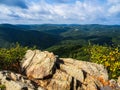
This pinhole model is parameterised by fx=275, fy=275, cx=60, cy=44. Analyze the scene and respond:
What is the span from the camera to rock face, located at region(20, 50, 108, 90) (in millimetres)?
45375

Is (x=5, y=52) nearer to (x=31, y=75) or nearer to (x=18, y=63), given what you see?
(x=18, y=63)

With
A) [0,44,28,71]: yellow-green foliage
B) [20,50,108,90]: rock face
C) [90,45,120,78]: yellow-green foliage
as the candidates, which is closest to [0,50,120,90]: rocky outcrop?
[20,50,108,90]: rock face

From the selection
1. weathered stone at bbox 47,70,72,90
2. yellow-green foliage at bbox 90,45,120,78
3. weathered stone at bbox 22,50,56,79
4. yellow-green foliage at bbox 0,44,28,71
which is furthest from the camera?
yellow-green foliage at bbox 90,45,120,78

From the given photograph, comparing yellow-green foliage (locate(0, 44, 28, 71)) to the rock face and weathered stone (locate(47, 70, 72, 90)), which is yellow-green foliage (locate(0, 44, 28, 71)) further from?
weathered stone (locate(47, 70, 72, 90))

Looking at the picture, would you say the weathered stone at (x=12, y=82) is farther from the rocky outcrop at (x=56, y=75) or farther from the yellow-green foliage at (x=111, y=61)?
the yellow-green foliage at (x=111, y=61)

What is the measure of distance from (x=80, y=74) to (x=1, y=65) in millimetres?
14668

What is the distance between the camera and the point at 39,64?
158ft

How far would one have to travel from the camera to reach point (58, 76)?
46781 millimetres

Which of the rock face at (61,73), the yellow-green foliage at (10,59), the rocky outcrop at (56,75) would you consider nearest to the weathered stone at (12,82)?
the rocky outcrop at (56,75)

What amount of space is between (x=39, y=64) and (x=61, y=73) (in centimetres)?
428

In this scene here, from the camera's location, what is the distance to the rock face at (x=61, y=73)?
4538cm

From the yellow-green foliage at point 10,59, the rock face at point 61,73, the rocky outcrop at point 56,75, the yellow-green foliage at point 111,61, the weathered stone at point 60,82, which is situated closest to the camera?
the rocky outcrop at point 56,75

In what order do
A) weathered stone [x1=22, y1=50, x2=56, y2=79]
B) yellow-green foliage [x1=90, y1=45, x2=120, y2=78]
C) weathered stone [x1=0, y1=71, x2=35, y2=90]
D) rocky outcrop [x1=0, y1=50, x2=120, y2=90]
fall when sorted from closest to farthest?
weathered stone [x1=0, y1=71, x2=35, y2=90] → rocky outcrop [x1=0, y1=50, x2=120, y2=90] → weathered stone [x1=22, y1=50, x2=56, y2=79] → yellow-green foliage [x1=90, y1=45, x2=120, y2=78]

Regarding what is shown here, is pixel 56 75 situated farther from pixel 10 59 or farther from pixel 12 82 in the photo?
pixel 10 59
